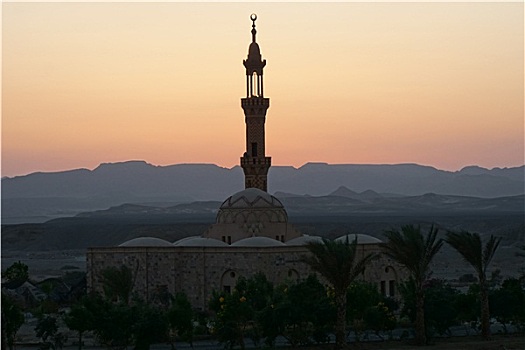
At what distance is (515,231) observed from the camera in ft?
372

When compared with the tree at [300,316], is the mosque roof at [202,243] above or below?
above

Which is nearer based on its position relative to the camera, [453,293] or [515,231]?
[453,293]

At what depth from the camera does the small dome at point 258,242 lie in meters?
45.1

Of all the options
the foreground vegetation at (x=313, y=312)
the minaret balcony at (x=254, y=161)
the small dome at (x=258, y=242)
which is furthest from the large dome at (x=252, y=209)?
the foreground vegetation at (x=313, y=312)

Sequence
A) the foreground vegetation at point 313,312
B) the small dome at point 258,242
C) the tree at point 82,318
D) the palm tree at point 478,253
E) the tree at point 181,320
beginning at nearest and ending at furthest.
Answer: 1. the foreground vegetation at point 313,312
2. the tree at point 82,318
3. the tree at point 181,320
4. the palm tree at point 478,253
5. the small dome at point 258,242

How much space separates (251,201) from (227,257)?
14.9 ft

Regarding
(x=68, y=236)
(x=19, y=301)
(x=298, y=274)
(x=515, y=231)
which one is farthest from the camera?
(x=68, y=236)

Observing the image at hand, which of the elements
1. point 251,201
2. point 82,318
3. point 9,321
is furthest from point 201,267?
point 9,321

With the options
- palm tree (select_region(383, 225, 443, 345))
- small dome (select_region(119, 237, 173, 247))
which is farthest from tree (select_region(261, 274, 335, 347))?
small dome (select_region(119, 237, 173, 247))

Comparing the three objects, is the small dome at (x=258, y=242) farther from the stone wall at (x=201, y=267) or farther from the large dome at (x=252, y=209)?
the large dome at (x=252, y=209)

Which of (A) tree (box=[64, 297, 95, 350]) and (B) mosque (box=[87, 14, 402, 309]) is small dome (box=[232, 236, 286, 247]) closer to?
(B) mosque (box=[87, 14, 402, 309])

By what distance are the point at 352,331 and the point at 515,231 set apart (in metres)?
76.3

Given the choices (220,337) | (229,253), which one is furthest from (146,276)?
(220,337)

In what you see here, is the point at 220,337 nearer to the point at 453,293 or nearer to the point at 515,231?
the point at 453,293
